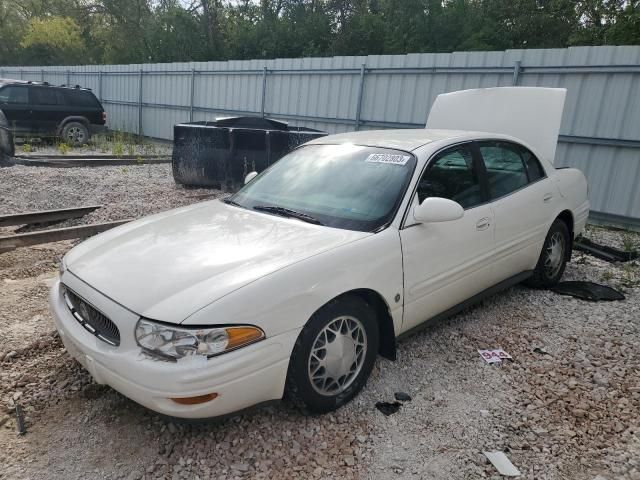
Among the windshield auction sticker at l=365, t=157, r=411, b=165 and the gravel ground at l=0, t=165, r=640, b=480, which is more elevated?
the windshield auction sticker at l=365, t=157, r=411, b=165

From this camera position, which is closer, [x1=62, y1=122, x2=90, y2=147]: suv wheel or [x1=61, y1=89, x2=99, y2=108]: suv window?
[x1=61, y1=89, x2=99, y2=108]: suv window

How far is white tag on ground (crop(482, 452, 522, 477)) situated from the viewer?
8.07 feet

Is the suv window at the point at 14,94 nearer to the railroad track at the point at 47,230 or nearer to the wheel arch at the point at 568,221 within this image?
the railroad track at the point at 47,230

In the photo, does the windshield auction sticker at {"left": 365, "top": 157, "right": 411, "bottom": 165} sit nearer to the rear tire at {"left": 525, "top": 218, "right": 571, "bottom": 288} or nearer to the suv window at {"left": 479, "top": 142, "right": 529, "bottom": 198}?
the suv window at {"left": 479, "top": 142, "right": 529, "bottom": 198}

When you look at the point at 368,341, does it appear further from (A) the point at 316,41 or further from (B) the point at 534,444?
(A) the point at 316,41

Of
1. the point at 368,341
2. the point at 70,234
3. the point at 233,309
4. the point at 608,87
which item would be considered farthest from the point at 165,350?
the point at 608,87

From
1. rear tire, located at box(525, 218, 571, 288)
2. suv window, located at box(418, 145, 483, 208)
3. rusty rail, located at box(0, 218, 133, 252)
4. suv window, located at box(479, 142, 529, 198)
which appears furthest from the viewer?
rusty rail, located at box(0, 218, 133, 252)

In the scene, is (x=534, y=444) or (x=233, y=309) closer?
(x=233, y=309)

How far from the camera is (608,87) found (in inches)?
303

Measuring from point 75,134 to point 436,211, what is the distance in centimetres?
1447

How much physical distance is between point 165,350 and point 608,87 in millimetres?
8112

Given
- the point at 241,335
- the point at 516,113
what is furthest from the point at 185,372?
the point at 516,113

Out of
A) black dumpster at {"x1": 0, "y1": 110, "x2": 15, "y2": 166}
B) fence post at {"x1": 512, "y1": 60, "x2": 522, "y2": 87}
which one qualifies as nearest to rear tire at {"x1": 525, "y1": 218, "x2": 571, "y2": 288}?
fence post at {"x1": 512, "y1": 60, "x2": 522, "y2": 87}

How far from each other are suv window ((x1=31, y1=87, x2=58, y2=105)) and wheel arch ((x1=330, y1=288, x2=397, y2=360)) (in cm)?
1421
